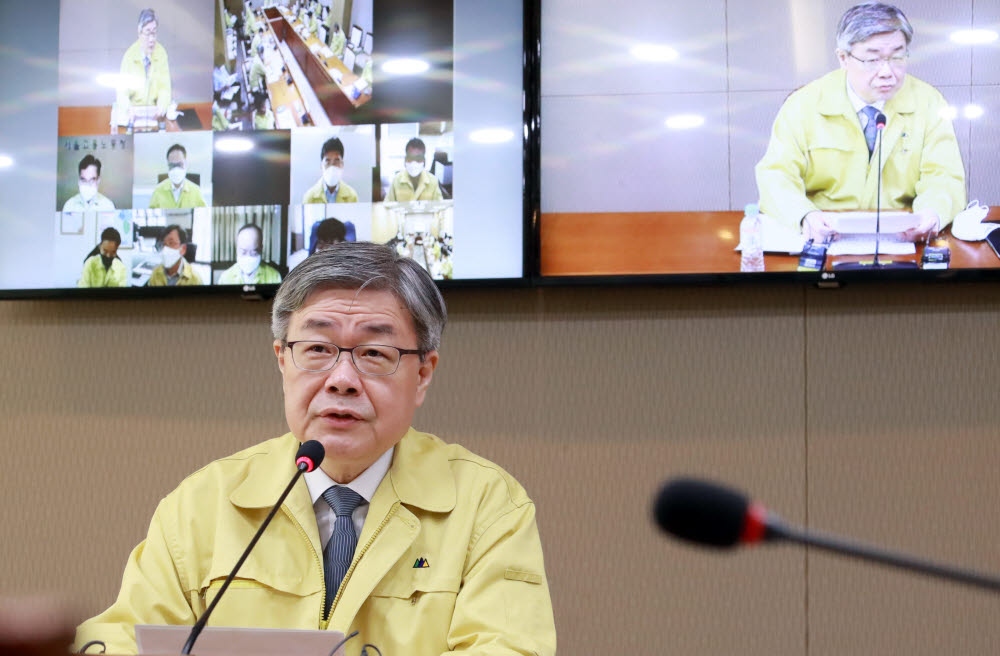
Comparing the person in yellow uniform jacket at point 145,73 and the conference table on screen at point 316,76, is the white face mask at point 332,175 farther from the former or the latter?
the person in yellow uniform jacket at point 145,73

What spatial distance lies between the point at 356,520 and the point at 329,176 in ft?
3.38

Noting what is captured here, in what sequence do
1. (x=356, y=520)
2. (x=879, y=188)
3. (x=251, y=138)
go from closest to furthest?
(x=356, y=520) < (x=879, y=188) < (x=251, y=138)

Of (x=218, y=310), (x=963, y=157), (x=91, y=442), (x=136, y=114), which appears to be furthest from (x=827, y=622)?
(x=136, y=114)

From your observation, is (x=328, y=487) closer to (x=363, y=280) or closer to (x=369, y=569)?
(x=369, y=569)

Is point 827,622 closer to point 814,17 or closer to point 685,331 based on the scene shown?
point 685,331

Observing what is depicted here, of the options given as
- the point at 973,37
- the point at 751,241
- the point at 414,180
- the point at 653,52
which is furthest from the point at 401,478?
the point at 973,37

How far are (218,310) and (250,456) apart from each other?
0.79m

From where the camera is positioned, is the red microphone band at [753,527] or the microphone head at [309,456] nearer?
the red microphone band at [753,527]

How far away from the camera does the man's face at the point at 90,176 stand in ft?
8.30

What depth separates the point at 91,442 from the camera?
2574 mm

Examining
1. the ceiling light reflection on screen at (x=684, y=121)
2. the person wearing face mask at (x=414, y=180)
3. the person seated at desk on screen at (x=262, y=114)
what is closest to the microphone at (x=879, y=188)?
the ceiling light reflection on screen at (x=684, y=121)

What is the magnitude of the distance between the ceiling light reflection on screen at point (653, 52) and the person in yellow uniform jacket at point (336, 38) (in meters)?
0.76

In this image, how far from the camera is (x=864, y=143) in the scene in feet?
7.39

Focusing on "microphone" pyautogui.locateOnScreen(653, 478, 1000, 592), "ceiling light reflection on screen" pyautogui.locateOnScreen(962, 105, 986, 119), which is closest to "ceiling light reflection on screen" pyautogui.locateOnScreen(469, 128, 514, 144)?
"ceiling light reflection on screen" pyautogui.locateOnScreen(962, 105, 986, 119)
